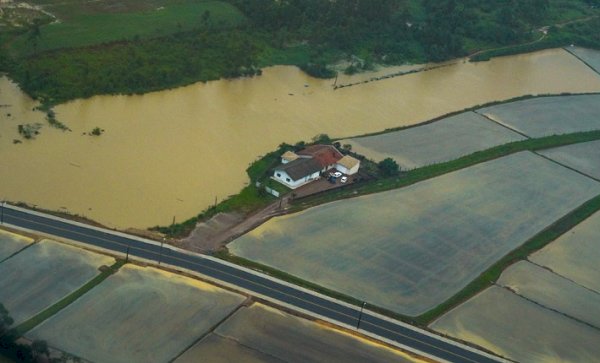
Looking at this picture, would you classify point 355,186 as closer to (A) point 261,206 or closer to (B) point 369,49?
(A) point 261,206

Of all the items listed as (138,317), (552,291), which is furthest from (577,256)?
(138,317)

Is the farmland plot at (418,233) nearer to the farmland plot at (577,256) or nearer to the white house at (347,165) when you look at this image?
the farmland plot at (577,256)

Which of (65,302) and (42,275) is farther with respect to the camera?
(42,275)

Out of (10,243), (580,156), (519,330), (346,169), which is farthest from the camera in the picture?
(580,156)

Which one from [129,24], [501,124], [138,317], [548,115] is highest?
[129,24]

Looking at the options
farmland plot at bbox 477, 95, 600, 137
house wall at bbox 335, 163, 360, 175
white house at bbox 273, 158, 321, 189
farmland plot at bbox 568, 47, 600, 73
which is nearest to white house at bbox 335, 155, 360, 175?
house wall at bbox 335, 163, 360, 175

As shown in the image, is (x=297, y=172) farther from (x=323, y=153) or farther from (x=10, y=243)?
(x=10, y=243)

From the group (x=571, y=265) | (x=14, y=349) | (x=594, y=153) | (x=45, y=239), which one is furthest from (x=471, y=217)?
(x=14, y=349)

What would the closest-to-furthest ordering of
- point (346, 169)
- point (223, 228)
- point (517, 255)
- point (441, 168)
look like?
point (223, 228)
point (517, 255)
point (346, 169)
point (441, 168)
